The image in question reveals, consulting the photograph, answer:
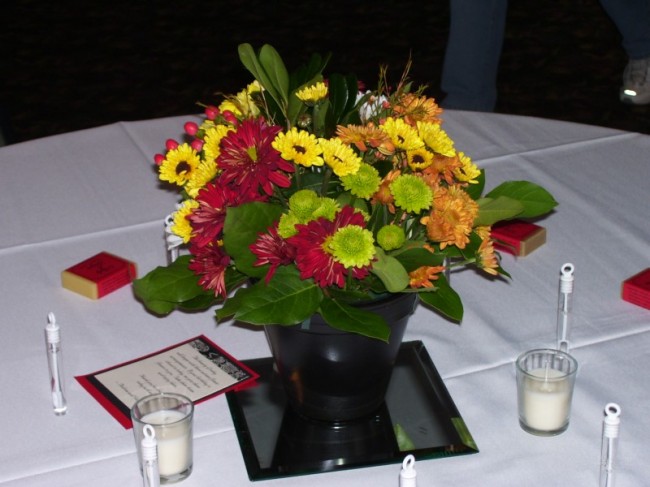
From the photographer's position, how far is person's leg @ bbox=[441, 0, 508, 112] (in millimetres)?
3164

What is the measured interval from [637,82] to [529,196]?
269 centimetres

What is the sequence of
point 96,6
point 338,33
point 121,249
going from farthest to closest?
A: point 96,6
point 338,33
point 121,249

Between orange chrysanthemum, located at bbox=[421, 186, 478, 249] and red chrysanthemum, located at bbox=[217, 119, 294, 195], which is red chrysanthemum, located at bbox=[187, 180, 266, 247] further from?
orange chrysanthemum, located at bbox=[421, 186, 478, 249]

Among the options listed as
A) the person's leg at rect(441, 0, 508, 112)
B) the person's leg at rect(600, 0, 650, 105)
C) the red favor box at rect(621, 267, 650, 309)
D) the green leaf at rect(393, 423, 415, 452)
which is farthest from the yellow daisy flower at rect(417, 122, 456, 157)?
the person's leg at rect(600, 0, 650, 105)

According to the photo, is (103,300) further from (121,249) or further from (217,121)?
(217,121)

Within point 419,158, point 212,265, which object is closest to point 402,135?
point 419,158

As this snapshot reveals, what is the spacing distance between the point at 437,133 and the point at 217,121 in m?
0.25

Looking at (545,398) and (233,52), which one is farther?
(233,52)

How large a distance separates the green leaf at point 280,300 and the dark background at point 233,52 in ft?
8.50

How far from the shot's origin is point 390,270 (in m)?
1.06

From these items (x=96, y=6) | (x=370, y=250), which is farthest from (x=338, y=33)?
(x=370, y=250)

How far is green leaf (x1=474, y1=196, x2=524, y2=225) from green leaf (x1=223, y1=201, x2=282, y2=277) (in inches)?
9.1

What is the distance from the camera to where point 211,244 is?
3.65 ft

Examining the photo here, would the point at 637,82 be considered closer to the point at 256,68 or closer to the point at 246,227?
the point at 256,68
